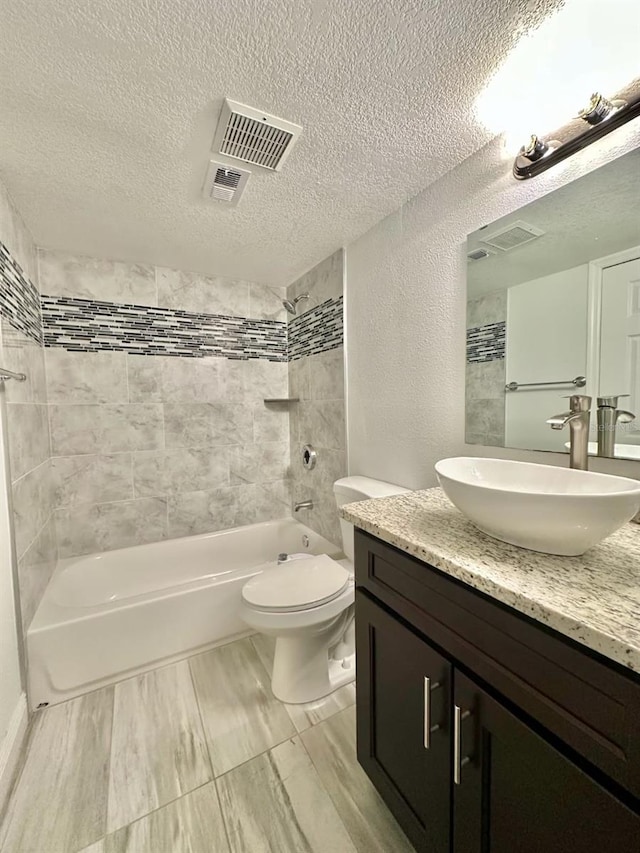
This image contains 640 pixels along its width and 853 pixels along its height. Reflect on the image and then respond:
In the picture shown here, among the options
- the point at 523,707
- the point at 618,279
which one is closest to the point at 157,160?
the point at 618,279

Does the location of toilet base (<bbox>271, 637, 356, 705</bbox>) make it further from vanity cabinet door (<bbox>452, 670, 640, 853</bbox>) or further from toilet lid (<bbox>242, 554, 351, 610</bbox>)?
vanity cabinet door (<bbox>452, 670, 640, 853</bbox>)

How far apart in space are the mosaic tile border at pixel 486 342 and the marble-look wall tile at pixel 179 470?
181 centimetres

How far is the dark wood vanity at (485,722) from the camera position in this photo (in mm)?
483

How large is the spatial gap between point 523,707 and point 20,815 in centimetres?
152

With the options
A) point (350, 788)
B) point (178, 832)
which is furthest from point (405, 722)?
point (178, 832)

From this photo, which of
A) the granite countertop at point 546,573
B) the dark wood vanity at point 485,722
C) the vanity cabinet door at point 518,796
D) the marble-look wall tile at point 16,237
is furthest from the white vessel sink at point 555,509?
the marble-look wall tile at point 16,237

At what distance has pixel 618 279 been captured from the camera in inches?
37.4

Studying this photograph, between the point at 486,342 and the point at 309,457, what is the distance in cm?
144

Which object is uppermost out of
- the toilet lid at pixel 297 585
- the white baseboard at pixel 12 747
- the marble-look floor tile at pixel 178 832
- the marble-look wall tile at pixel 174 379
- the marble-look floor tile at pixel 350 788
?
the marble-look wall tile at pixel 174 379

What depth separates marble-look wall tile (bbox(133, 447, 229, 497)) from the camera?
7.52 feet

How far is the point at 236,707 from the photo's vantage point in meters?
A: 1.44

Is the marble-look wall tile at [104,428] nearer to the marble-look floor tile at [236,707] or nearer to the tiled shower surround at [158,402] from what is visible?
the tiled shower surround at [158,402]

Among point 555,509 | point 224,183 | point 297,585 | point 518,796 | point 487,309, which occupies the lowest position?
point 297,585

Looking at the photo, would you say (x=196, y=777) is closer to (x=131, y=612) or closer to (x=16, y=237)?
(x=131, y=612)
